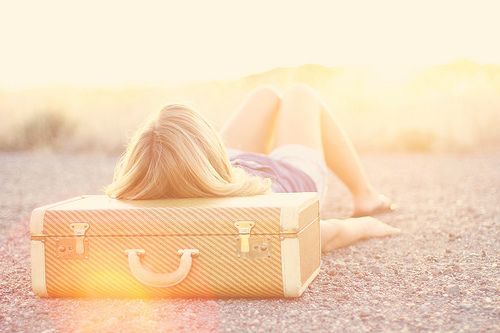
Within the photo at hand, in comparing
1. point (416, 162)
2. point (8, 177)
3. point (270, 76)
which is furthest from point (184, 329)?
point (270, 76)

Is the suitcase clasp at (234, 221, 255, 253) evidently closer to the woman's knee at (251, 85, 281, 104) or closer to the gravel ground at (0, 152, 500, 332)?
the gravel ground at (0, 152, 500, 332)

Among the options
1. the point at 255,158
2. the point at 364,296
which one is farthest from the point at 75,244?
the point at 255,158

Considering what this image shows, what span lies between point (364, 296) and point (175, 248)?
63 cm

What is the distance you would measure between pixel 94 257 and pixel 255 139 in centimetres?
177

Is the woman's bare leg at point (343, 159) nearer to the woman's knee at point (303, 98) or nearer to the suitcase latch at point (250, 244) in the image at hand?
the woman's knee at point (303, 98)

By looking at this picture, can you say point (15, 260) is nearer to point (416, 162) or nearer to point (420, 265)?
point (420, 265)

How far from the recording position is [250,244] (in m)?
2.48

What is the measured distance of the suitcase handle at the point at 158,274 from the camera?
98.4 inches

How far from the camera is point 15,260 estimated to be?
11.4 feet

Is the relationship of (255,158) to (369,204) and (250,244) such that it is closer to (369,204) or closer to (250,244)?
(369,204)

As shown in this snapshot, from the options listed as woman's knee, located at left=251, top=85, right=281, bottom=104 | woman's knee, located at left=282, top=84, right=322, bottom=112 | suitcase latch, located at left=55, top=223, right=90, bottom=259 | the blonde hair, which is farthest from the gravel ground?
woman's knee, located at left=251, top=85, right=281, bottom=104

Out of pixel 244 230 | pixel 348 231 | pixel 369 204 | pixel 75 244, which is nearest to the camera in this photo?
pixel 244 230

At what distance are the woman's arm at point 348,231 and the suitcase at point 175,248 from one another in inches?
24.8

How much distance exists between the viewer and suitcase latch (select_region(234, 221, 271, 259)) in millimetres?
2457
